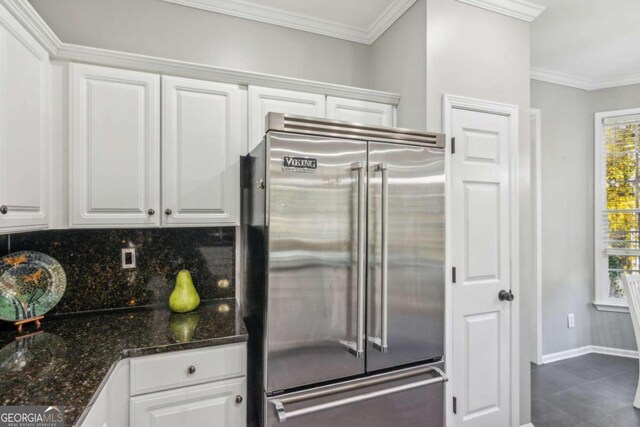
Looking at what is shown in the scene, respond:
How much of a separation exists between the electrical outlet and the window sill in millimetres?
4243

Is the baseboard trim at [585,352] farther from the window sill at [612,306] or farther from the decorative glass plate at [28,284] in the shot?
the decorative glass plate at [28,284]

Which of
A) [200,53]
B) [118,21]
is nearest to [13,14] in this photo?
[118,21]

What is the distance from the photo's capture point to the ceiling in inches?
89.0

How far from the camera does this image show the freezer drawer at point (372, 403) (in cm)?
141

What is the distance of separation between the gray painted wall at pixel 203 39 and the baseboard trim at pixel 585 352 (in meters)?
3.17

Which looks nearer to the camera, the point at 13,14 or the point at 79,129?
the point at 13,14

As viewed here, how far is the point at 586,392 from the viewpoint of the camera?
9.06 ft

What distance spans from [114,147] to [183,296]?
0.83 metres

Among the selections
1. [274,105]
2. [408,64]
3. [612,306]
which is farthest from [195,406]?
[612,306]

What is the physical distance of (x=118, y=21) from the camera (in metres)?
1.93

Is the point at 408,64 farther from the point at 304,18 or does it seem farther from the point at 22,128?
the point at 22,128

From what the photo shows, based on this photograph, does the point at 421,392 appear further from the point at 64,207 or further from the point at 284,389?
the point at 64,207

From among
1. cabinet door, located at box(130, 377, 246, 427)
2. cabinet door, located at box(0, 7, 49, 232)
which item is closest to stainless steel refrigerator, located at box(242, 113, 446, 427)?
cabinet door, located at box(130, 377, 246, 427)

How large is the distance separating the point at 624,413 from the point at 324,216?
2816 mm
